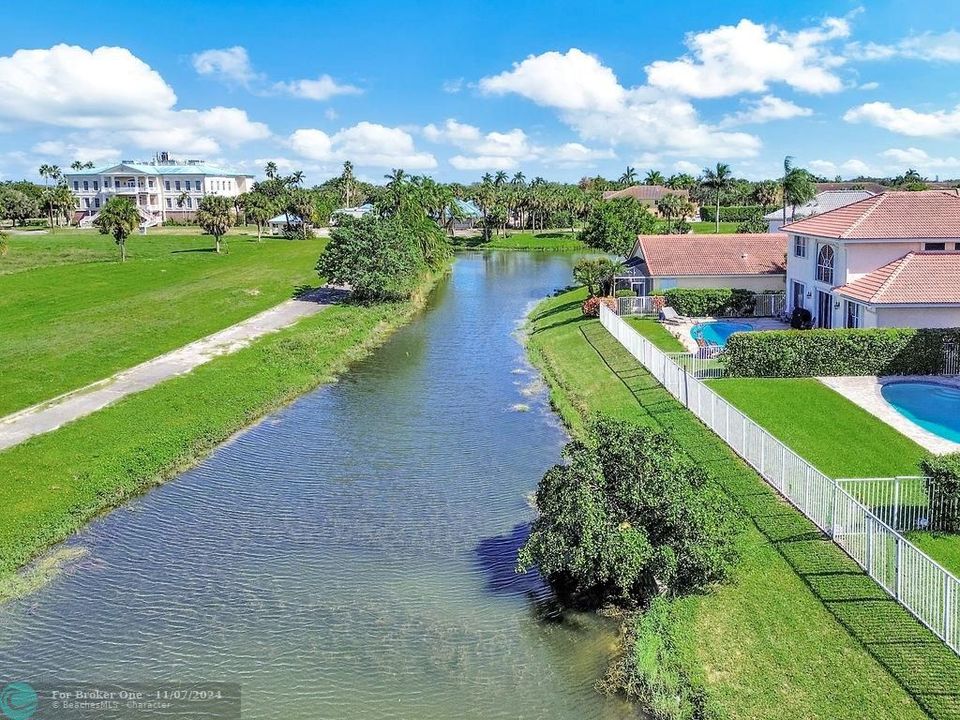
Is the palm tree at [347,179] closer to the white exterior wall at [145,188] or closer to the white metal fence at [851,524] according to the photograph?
the white exterior wall at [145,188]

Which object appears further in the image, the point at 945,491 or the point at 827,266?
the point at 827,266

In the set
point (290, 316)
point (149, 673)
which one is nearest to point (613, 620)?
point (149, 673)

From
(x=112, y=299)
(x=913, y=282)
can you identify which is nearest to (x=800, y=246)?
(x=913, y=282)

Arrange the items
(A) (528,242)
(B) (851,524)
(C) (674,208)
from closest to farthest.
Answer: (B) (851,524) → (A) (528,242) → (C) (674,208)

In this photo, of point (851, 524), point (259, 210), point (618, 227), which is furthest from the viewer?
point (259, 210)

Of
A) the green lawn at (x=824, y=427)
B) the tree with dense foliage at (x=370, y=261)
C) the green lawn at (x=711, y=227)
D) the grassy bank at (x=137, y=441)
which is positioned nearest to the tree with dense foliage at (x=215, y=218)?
the tree with dense foliage at (x=370, y=261)

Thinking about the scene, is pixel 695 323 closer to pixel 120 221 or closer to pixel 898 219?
pixel 898 219

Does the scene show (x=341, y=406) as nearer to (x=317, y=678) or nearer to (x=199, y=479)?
(x=199, y=479)
